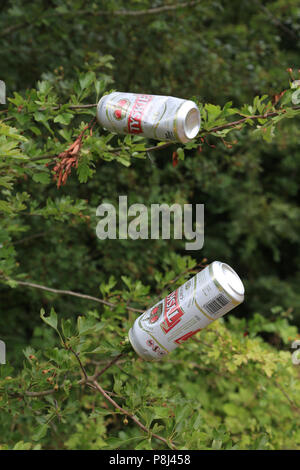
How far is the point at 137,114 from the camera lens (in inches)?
38.4

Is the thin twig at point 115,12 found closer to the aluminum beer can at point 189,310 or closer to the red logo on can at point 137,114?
the red logo on can at point 137,114

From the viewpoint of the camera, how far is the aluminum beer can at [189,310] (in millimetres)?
923

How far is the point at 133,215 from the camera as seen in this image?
1926mm

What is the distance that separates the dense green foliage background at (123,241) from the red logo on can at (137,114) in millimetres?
147

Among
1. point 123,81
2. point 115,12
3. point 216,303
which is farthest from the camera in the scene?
point 123,81

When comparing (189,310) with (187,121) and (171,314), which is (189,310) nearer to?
(171,314)

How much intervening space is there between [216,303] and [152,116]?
1.47 feet

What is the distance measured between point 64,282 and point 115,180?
644mm

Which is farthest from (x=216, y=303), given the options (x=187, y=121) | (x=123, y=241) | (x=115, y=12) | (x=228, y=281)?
(x=115, y=12)

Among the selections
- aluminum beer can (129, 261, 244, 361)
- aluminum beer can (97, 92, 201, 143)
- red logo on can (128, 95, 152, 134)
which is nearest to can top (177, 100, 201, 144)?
aluminum beer can (97, 92, 201, 143)

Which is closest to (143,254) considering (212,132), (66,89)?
(66,89)

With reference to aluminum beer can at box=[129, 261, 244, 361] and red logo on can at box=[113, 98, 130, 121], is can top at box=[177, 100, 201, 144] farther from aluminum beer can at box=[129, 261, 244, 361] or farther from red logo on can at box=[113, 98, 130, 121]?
aluminum beer can at box=[129, 261, 244, 361]

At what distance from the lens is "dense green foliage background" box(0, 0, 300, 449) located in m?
1.12

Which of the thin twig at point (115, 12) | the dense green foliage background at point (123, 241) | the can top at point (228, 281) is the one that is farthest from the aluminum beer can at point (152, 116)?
the thin twig at point (115, 12)
